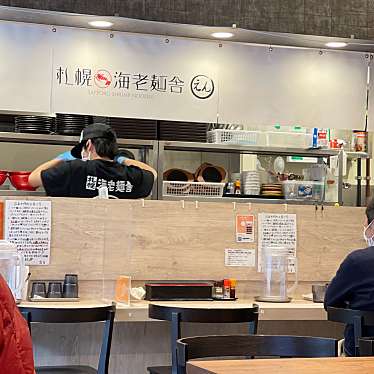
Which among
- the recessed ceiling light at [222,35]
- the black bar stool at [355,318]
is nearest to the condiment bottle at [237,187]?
the recessed ceiling light at [222,35]

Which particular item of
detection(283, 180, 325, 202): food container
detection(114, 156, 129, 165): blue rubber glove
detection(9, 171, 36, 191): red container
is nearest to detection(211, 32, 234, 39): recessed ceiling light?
detection(283, 180, 325, 202): food container

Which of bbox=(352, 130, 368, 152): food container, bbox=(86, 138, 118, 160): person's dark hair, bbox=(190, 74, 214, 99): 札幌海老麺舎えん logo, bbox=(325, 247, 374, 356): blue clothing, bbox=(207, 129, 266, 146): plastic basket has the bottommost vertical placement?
bbox=(325, 247, 374, 356): blue clothing

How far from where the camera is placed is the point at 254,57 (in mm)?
6078

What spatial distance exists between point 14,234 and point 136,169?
3.13 feet

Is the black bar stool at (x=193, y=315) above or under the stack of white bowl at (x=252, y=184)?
under

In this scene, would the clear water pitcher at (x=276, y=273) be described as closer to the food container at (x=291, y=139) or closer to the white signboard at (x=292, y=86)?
the white signboard at (x=292, y=86)

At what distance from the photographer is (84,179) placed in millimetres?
4652

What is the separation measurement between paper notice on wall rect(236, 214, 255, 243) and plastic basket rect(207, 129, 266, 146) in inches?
59.1

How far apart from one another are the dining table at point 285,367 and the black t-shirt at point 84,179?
8.40ft

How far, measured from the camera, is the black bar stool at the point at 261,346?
8.13ft

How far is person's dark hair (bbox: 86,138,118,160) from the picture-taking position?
15.7 ft

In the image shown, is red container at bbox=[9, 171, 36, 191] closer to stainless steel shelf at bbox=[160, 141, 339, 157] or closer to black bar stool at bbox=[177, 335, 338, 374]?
stainless steel shelf at bbox=[160, 141, 339, 157]

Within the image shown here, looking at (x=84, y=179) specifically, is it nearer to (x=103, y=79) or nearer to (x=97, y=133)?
(x=97, y=133)

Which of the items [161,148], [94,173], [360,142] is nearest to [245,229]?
[94,173]
